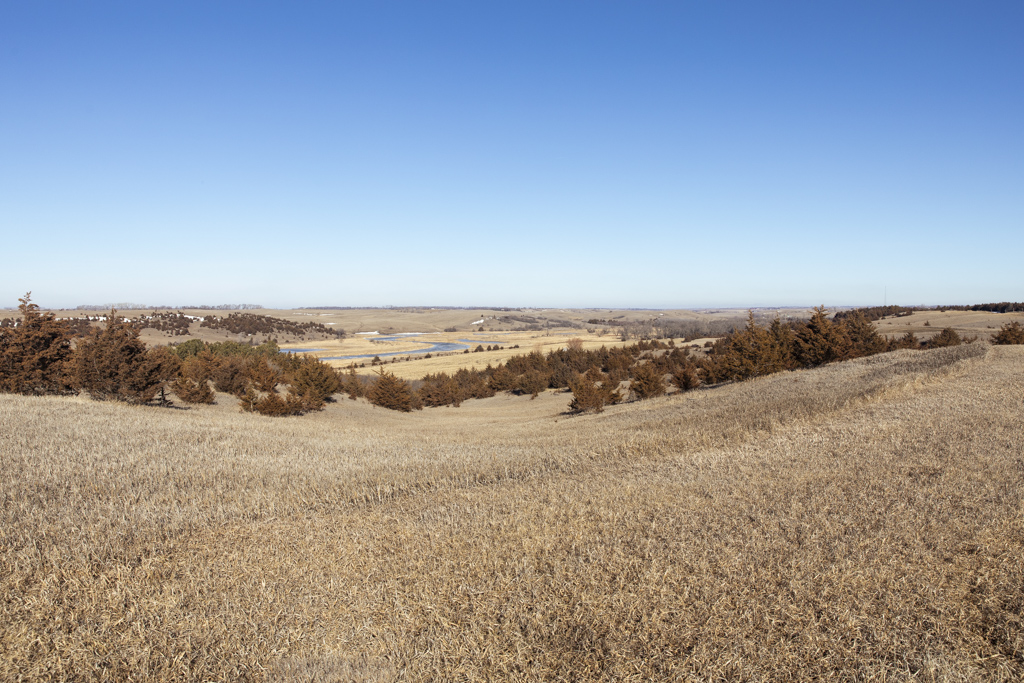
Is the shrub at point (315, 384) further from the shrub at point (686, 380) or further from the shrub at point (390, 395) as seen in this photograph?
the shrub at point (686, 380)

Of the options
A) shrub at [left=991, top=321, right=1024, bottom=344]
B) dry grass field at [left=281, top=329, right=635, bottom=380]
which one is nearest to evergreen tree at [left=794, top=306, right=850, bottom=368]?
shrub at [left=991, top=321, right=1024, bottom=344]

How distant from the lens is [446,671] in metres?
3.77

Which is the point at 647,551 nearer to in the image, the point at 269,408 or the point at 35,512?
the point at 35,512

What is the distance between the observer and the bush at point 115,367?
21172 millimetres

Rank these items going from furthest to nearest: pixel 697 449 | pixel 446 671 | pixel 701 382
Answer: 1. pixel 701 382
2. pixel 697 449
3. pixel 446 671

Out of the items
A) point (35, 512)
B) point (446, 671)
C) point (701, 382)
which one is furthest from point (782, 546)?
point (701, 382)

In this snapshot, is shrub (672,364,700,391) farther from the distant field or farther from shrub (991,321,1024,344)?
the distant field

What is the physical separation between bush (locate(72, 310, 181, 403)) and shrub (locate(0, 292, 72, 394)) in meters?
1.02

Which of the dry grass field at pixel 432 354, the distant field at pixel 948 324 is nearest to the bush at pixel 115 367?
the dry grass field at pixel 432 354

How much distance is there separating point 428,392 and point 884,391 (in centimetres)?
2801

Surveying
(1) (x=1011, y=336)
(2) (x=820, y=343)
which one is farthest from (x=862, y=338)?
(2) (x=820, y=343)

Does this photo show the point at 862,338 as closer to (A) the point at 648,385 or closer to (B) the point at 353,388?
(A) the point at 648,385

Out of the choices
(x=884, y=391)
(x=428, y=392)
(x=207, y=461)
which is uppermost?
(x=884, y=391)

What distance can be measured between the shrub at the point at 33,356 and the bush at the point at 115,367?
102 cm
